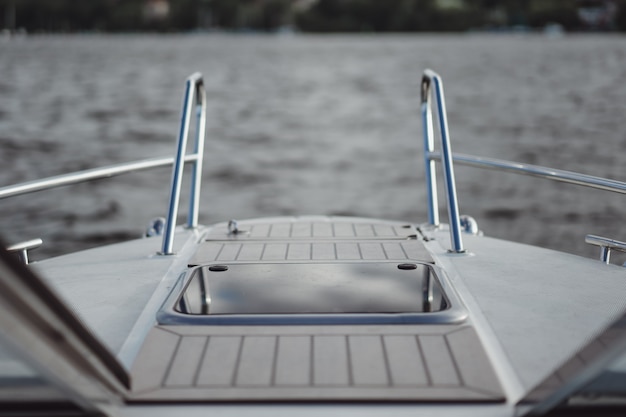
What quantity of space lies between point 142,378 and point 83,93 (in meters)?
29.7

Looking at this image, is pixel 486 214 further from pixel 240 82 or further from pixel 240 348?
pixel 240 82

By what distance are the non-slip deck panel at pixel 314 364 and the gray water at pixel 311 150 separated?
7.95 meters

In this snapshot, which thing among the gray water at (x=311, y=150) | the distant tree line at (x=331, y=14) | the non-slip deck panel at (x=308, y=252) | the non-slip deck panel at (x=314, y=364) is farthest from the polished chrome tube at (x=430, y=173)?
the distant tree line at (x=331, y=14)

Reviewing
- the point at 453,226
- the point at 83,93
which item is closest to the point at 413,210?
the point at 453,226

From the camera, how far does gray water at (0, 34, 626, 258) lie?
11398 mm

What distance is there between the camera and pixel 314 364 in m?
1.65

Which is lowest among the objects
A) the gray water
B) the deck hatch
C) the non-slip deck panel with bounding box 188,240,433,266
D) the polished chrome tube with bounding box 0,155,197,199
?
the gray water

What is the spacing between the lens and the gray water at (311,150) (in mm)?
11398

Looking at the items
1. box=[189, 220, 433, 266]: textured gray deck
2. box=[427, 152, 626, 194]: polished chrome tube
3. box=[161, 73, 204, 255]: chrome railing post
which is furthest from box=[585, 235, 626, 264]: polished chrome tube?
box=[161, 73, 204, 255]: chrome railing post

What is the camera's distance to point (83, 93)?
29625 millimetres

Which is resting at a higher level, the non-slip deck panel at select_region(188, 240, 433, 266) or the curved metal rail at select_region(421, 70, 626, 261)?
the curved metal rail at select_region(421, 70, 626, 261)

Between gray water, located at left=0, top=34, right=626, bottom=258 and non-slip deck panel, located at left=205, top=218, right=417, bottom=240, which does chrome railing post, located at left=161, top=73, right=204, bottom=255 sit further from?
gray water, located at left=0, top=34, right=626, bottom=258

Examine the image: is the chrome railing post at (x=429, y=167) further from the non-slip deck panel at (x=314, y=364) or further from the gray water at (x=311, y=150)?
the gray water at (x=311, y=150)

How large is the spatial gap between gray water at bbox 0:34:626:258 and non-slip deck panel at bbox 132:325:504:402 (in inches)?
313
